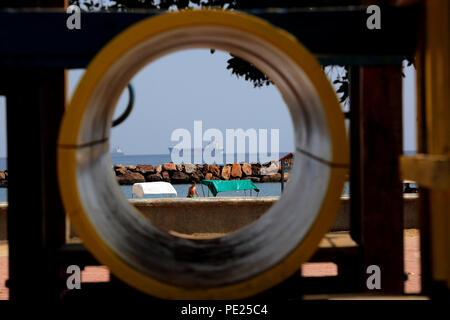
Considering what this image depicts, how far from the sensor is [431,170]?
3.40 meters

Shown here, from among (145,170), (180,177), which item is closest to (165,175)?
(180,177)

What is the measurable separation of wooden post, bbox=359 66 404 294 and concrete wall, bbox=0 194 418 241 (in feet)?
19.0

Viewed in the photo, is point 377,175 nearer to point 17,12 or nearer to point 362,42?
point 362,42

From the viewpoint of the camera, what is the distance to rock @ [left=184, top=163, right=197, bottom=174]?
67319mm

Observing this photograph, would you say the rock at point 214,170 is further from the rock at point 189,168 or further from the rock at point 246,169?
the rock at point 246,169

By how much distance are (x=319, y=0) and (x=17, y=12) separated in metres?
6.41

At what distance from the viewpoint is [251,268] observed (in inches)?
142

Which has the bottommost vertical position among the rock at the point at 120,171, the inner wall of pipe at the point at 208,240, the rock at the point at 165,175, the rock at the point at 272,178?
the rock at the point at 272,178

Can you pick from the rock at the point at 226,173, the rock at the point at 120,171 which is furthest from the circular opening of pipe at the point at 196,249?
the rock at the point at 120,171

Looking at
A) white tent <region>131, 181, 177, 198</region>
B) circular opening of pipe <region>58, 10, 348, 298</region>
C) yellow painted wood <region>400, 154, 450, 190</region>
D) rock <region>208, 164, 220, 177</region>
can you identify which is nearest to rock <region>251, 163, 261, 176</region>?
rock <region>208, 164, 220, 177</region>

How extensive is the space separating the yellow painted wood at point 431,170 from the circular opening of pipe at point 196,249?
2.15ft

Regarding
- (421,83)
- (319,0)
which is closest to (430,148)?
(421,83)

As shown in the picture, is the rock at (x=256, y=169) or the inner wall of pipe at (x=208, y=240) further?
the rock at (x=256, y=169)

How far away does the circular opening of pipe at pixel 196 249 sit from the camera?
323 centimetres
